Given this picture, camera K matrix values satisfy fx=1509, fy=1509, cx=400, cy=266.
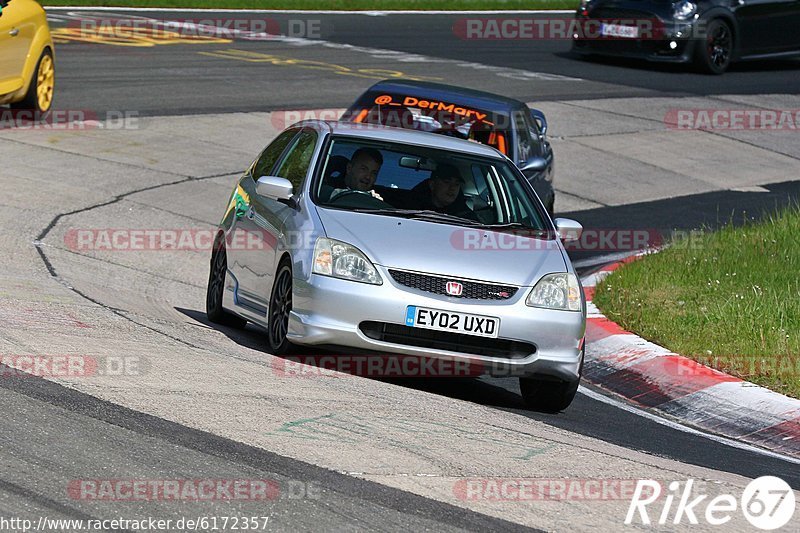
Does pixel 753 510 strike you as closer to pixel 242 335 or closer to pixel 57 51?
pixel 242 335

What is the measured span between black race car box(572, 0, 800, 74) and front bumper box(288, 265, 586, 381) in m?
17.8

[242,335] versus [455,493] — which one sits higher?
[455,493]

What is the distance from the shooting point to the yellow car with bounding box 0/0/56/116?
15992 millimetres

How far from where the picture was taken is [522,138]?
530 inches

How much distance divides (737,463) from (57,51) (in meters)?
17.4

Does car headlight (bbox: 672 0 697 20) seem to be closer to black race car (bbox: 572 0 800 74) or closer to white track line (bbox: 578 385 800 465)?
black race car (bbox: 572 0 800 74)

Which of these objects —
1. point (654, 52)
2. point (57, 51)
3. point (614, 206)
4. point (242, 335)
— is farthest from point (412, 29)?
point (242, 335)

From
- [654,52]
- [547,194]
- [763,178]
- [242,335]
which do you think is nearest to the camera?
[242,335]

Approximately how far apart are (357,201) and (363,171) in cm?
38

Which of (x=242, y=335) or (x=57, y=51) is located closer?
(x=242, y=335)

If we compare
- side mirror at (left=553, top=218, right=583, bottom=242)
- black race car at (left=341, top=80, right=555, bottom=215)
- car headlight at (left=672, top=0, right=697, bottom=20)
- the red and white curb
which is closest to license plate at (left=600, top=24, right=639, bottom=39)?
car headlight at (left=672, top=0, right=697, bottom=20)

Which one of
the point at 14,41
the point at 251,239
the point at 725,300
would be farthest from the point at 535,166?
the point at 14,41

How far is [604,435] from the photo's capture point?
7852 mm

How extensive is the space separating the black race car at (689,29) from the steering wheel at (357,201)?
17.1m
